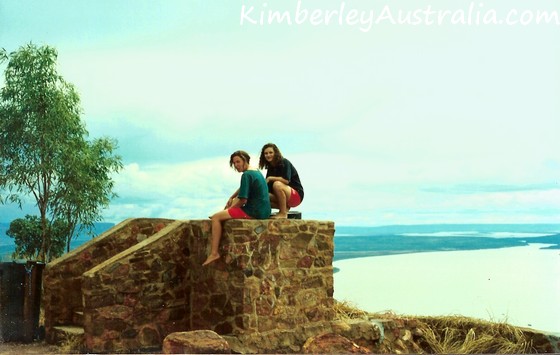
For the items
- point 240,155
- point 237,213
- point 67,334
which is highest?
point 240,155

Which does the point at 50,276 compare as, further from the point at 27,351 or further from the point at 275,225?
the point at 275,225

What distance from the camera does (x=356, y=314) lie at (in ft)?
34.2

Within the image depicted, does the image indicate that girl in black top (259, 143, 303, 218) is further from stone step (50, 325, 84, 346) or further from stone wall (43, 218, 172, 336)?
stone step (50, 325, 84, 346)

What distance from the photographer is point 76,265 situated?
32.0 feet

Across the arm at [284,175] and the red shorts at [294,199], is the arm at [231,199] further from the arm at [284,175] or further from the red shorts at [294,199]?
the red shorts at [294,199]

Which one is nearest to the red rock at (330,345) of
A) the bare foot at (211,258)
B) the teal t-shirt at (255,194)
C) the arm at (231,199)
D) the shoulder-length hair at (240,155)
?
the bare foot at (211,258)

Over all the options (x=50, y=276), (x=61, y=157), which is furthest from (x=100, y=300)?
(x=61, y=157)

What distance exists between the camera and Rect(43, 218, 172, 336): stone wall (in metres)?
9.61

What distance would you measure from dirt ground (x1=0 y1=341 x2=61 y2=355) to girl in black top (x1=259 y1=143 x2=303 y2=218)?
10.0 ft

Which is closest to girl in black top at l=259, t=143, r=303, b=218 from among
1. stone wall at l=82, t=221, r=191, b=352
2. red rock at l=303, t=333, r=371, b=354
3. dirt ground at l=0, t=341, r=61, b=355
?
stone wall at l=82, t=221, r=191, b=352

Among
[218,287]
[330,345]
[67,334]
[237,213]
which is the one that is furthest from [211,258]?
[67,334]

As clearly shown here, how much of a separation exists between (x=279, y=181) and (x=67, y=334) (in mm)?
3158

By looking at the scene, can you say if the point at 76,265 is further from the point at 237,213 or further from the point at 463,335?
the point at 463,335

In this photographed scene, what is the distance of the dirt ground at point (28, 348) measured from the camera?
9.01 metres
